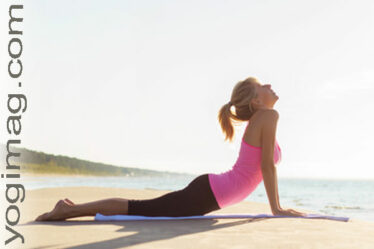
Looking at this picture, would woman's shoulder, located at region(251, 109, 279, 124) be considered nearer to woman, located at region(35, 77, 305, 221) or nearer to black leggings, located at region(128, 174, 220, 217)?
woman, located at region(35, 77, 305, 221)

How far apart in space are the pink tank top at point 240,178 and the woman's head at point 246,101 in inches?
12.2

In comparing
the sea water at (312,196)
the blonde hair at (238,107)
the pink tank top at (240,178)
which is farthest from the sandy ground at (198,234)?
the sea water at (312,196)

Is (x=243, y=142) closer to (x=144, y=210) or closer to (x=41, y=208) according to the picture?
(x=144, y=210)

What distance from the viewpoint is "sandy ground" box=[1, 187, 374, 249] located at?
298 cm

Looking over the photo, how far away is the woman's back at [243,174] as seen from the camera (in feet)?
14.0

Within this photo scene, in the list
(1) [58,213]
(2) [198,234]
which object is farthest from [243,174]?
(1) [58,213]

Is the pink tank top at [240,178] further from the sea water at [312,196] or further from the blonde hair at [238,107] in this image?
the sea water at [312,196]

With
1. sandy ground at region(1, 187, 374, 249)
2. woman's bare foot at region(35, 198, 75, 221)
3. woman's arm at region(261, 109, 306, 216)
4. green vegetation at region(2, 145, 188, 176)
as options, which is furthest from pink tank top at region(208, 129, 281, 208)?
green vegetation at region(2, 145, 188, 176)

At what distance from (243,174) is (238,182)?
96 mm

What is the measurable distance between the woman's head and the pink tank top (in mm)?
309

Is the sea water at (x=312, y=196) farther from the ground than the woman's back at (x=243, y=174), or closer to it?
closer to it

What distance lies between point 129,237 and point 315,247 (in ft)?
→ 4.46

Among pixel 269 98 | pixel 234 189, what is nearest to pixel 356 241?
pixel 234 189

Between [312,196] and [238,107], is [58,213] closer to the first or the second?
[238,107]
